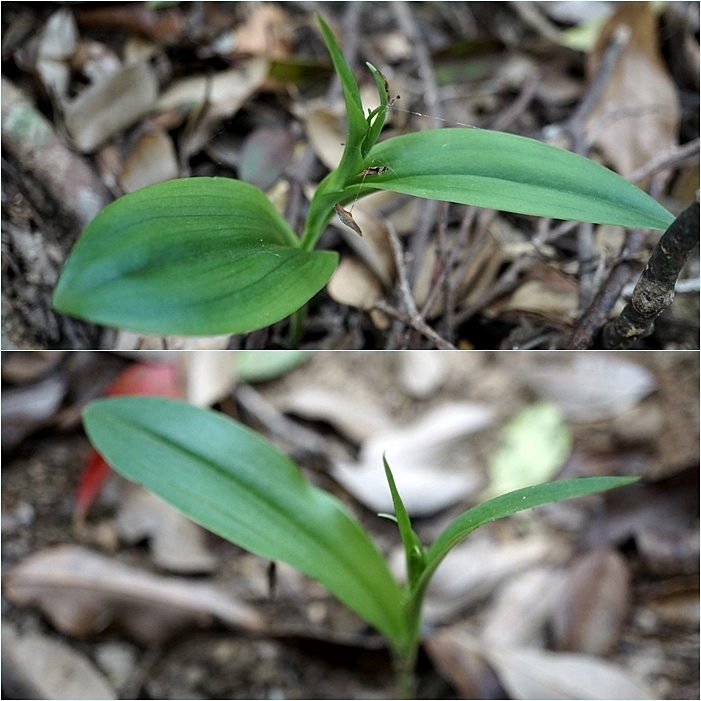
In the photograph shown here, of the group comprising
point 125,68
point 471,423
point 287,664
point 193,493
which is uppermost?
point 125,68

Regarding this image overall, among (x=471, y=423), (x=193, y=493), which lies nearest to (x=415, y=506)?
(x=471, y=423)

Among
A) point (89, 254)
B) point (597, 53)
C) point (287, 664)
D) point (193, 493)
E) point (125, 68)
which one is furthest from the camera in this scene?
point (597, 53)

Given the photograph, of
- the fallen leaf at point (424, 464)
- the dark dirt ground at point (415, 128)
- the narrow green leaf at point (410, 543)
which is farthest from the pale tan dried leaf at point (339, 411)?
the narrow green leaf at point (410, 543)

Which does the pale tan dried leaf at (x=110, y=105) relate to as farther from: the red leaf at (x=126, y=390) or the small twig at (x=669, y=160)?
the small twig at (x=669, y=160)

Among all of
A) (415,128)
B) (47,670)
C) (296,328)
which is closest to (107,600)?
(47,670)

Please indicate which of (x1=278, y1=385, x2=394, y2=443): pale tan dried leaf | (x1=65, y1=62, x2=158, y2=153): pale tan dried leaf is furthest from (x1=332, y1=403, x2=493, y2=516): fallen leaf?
(x1=65, y1=62, x2=158, y2=153): pale tan dried leaf

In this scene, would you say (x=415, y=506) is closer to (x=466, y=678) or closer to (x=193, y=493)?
(x=466, y=678)

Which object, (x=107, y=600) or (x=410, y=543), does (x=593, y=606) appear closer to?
(x=410, y=543)

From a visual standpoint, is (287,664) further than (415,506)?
No
